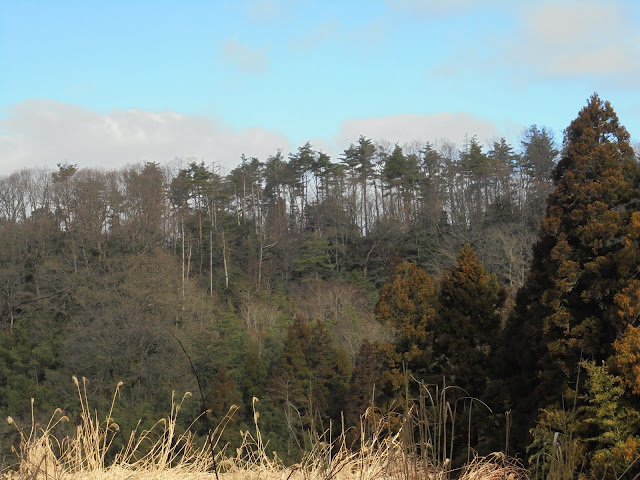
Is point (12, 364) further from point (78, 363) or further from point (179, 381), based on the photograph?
point (179, 381)

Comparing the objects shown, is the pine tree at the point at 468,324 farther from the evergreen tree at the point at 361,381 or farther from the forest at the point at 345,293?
the evergreen tree at the point at 361,381

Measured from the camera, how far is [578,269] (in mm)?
12625

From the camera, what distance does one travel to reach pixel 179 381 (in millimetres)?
27406

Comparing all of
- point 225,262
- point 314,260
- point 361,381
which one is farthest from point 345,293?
point 361,381

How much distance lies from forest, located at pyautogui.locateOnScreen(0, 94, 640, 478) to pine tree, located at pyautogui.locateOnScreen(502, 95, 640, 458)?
43 millimetres

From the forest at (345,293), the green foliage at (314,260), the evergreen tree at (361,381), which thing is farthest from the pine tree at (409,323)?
the green foliage at (314,260)

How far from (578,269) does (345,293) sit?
24578mm

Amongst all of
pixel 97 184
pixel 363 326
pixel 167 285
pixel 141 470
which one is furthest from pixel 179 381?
pixel 141 470

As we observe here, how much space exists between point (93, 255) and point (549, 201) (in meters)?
28.6

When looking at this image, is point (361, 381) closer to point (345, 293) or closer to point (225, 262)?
point (345, 293)

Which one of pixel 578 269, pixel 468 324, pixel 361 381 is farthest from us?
pixel 361 381

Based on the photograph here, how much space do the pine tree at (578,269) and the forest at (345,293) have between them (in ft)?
0.14

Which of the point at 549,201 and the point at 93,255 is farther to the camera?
the point at 93,255

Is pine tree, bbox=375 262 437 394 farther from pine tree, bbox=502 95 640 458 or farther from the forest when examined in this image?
pine tree, bbox=502 95 640 458
